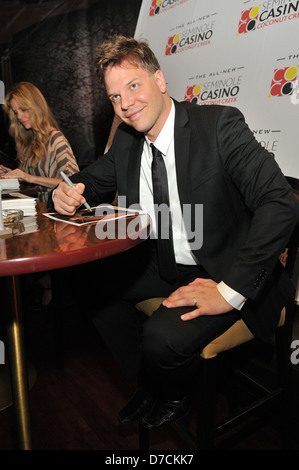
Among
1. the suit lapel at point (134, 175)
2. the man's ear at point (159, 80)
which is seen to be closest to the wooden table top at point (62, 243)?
the suit lapel at point (134, 175)

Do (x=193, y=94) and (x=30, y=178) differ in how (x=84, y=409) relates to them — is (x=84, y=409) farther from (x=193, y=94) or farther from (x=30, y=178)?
(x=193, y=94)

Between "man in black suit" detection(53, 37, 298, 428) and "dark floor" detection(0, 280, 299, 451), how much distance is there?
1.15 feet

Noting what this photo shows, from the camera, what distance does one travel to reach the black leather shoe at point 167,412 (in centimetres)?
125

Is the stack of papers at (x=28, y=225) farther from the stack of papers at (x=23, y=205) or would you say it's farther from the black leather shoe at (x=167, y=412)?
the black leather shoe at (x=167, y=412)

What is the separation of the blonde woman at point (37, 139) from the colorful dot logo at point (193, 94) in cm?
91

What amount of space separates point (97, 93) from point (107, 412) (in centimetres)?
304

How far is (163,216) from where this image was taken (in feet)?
4.81

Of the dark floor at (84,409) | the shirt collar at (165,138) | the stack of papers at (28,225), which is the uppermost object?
the shirt collar at (165,138)

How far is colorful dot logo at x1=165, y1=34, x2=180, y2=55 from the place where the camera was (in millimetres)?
2646

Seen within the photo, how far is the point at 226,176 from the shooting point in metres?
1.33

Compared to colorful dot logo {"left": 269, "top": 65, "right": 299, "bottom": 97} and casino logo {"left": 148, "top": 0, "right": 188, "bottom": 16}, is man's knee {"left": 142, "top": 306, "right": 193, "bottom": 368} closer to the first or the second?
colorful dot logo {"left": 269, "top": 65, "right": 299, "bottom": 97}

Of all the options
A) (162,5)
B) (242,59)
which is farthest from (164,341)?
(162,5)

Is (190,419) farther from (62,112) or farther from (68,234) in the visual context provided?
(62,112)

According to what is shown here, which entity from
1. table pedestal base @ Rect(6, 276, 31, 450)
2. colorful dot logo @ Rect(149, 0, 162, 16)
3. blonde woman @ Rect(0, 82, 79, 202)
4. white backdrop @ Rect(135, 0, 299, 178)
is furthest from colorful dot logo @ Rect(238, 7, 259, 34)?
table pedestal base @ Rect(6, 276, 31, 450)
